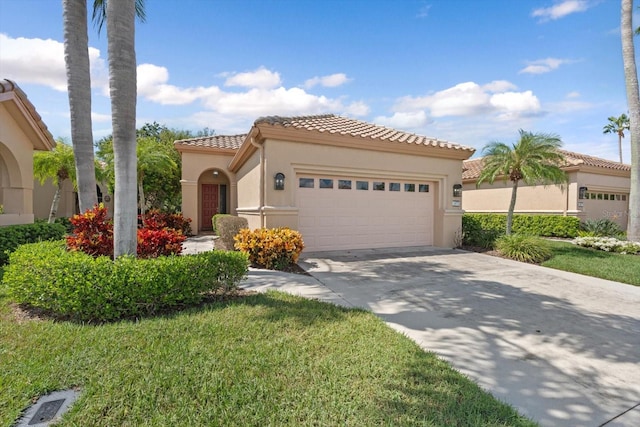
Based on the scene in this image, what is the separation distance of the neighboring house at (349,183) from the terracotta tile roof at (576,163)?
168 inches

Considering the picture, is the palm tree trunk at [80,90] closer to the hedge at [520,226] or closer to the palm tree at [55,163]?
the palm tree at [55,163]

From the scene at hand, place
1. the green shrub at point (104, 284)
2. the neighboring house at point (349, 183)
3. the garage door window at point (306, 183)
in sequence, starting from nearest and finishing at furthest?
the green shrub at point (104, 284)
the neighboring house at point (349, 183)
the garage door window at point (306, 183)

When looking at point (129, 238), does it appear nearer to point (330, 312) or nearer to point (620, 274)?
point (330, 312)

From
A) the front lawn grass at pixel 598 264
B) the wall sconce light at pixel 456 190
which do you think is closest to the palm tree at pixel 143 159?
the wall sconce light at pixel 456 190

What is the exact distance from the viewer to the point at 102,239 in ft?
17.0

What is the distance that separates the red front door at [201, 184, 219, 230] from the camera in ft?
53.4

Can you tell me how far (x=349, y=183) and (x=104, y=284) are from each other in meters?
7.44

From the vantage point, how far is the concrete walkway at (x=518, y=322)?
272cm

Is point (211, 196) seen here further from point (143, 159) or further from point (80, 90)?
point (80, 90)

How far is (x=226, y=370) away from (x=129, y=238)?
9.52ft

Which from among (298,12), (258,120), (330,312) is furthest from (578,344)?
(298,12)

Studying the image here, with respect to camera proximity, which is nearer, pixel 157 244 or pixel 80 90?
pixel 157 244

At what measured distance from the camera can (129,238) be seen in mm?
4539

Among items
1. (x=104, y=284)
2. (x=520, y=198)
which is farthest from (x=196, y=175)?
(x=520, y=198)
